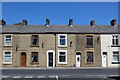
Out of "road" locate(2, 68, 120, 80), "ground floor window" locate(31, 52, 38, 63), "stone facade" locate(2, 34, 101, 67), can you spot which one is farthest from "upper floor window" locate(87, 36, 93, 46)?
"road" locate(2, 68, 120, 80)

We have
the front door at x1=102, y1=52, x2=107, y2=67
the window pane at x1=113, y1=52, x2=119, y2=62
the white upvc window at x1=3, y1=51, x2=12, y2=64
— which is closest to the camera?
the white upvc window at x1=3, y1=51, x2=12, y2=64

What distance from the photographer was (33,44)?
26.2 m

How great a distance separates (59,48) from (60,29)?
11.0 ft

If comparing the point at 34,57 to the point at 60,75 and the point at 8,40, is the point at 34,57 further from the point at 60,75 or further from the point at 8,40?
the point at 60,75

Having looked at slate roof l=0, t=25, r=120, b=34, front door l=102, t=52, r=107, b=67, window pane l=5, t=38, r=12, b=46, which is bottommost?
front door l=102, t=52, r=107, b=67

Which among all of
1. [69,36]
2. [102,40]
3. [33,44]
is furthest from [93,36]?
[33,44]

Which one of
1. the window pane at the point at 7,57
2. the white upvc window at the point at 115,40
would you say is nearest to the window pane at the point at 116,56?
the white upvc window at the point at 115,40

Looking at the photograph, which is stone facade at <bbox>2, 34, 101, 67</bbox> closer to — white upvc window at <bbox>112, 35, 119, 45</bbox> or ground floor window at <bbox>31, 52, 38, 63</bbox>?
ground floor window at <bbox>31, 52, 38, 63</bbox>

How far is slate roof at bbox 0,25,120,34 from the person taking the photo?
26469mm

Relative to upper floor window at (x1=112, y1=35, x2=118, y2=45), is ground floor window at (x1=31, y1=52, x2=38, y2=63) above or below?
below

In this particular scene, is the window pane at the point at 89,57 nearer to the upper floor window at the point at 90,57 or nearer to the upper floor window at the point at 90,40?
the upper floor window at the point at 90,57

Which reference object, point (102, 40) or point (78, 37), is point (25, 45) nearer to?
point (78, 37)

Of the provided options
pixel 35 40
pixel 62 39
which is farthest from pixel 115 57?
pixel 35 40

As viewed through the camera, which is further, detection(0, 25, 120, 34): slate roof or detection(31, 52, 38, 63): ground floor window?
detection(0, 25, 120, 34): slate roof
